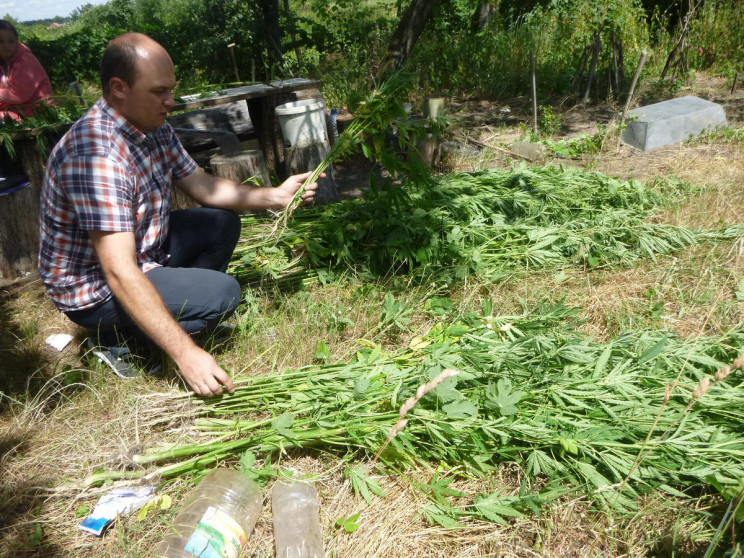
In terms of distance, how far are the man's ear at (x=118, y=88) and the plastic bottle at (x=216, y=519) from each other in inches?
67.0

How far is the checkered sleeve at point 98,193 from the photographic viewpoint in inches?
87.6

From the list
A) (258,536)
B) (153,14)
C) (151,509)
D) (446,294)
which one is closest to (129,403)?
(151,509)

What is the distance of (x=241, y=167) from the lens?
13.1 ft

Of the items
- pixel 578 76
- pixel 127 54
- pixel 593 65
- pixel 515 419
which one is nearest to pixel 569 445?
pixel 515 419

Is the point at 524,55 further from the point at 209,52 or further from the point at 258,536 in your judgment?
the point at 258,536

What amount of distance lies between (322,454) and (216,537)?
57 cm

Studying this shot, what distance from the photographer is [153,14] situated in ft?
75.3

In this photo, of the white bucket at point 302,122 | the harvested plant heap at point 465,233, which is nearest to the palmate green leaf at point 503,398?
the harvested plant heap at point 465,233

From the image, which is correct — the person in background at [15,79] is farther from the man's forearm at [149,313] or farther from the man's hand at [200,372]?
the man's hand at [200,372]

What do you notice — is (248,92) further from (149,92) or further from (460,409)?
(460,409)

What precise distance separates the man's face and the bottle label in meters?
1.75

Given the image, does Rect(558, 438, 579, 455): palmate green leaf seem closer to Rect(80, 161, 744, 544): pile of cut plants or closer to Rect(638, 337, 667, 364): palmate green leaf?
Rect(80, 161, 744, 544): pile of cut plants

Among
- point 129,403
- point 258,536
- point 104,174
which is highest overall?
point 104,174

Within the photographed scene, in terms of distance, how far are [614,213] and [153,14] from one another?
975 inches
